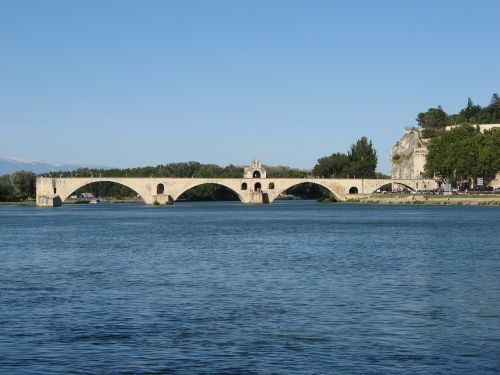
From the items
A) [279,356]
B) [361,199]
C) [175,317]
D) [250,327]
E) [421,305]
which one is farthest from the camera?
[361,199]

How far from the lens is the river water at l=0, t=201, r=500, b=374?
18609mm

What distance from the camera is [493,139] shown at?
129m

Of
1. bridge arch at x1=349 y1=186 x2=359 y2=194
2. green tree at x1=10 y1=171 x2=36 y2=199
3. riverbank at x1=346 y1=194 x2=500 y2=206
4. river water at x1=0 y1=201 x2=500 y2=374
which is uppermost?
green tree at x1=10 y1=171 x2=36 y2=199

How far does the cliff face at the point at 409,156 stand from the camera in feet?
540

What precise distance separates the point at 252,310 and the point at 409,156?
151m

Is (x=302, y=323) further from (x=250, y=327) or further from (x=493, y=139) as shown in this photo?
(x=493, y=139)

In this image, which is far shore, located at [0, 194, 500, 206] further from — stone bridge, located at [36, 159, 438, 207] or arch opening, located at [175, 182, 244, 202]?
arch opening, located at [175, 182, 244, 202]

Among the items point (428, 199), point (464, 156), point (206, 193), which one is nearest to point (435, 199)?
point (428, 199)

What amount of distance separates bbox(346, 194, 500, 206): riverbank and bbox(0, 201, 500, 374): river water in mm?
71810

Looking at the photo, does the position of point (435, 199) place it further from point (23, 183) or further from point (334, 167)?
point (23, 183)

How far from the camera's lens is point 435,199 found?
413ft

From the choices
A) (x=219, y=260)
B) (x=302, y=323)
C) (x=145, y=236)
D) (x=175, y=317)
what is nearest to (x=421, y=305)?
(x=302, y=323)

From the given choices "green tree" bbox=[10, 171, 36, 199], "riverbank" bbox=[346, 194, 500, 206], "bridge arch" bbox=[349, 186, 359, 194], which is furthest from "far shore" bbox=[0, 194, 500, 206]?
"green tree" bbox=[10, 171, 36, 199]

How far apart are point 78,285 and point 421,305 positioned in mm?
12199
